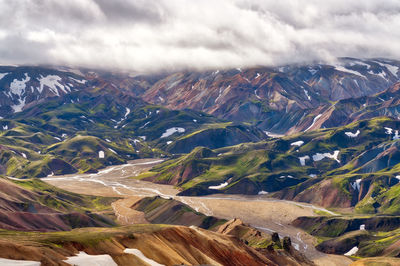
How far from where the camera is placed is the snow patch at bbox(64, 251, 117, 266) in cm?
12353

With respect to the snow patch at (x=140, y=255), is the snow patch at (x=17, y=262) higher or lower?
higher

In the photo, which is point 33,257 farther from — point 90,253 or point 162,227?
point 162,227

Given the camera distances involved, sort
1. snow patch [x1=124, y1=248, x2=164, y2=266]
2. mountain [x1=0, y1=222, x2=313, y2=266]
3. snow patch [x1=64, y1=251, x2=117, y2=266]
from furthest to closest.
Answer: snow patch [x1=124, y1=248, x2=164, y2=266] → snow patch [x1=64, y1=251, x2=117, y2=266] → mountain [x1=0, y1=222, x2=313, y2=266]

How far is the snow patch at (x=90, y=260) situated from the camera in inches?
4863

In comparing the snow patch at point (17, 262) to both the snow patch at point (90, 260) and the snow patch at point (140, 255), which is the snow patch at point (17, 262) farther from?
the snow patch at point (140, 255)

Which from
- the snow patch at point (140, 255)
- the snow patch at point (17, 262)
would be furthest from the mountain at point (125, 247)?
the snow patch at point (17, 262)

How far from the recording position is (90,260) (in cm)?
12769

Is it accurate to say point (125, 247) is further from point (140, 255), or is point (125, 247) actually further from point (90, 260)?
point (90, 260)

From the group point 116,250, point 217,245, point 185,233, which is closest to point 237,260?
point 217,245

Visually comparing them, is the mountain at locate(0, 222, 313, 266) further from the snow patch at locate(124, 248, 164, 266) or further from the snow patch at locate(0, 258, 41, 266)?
the snow patch at locate(0, 258, 41, 266)

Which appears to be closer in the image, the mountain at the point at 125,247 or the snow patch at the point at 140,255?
the mountain at the point at 125,247

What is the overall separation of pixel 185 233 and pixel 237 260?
22.3 m

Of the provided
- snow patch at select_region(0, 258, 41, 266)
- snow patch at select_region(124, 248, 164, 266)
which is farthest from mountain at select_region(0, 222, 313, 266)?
snow patch at select_region(0, 258, 41, 266)

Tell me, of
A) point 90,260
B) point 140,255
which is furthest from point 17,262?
point 140,255
